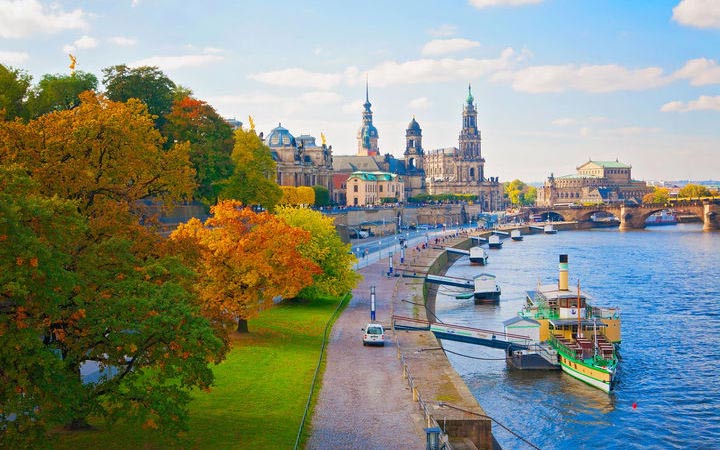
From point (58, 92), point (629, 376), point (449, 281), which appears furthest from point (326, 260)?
point (449, 281)

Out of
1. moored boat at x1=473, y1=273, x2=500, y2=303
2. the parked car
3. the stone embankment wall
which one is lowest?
moored boat at x1=473, y1=273, x2=500, y2=303

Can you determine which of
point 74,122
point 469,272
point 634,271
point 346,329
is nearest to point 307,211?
point 346,329

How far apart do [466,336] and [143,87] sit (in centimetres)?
4077

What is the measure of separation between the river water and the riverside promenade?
15.8ft

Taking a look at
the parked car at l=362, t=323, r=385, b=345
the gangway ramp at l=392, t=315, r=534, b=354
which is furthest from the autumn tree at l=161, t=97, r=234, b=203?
the parked car at l=362, t=323, r=385, b=345

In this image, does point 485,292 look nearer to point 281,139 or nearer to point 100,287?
point 100,287

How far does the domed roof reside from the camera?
15662cm

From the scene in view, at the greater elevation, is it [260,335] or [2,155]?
[2,155]

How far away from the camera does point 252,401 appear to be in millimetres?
32031

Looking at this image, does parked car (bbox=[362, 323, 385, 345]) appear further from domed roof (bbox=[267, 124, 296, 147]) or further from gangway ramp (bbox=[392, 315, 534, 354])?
domed roof (bbox=[267, 124, 296, 147])

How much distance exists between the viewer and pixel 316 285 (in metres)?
58.7

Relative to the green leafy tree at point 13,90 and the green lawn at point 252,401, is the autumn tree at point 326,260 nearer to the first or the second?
the green lawn at point 252,401

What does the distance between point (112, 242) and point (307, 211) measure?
1654 inches

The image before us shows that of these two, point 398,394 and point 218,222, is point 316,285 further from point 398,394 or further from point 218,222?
point 398,394
